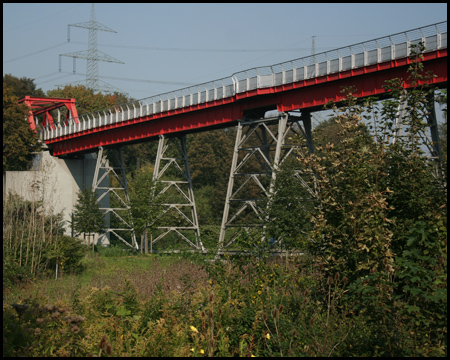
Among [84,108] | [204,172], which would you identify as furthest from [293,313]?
[84,108]

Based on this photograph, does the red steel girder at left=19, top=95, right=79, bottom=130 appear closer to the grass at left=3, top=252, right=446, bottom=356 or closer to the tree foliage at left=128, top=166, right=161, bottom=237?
the tree foliage at left=128, top=166, right=161, bottom=237

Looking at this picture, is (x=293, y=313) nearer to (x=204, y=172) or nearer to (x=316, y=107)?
(x=316, y=107)

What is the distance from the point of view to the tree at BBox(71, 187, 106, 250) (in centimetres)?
3959

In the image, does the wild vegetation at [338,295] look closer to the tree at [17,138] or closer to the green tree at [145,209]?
the green tree at [145,209]

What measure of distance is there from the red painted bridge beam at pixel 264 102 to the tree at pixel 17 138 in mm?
7438

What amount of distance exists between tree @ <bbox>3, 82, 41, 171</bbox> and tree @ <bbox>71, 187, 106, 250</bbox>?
1260 centimetres

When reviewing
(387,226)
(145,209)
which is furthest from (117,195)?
(387,226)

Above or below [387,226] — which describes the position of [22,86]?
above

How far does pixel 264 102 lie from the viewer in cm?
2903

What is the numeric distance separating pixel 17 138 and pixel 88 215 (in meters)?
14.4

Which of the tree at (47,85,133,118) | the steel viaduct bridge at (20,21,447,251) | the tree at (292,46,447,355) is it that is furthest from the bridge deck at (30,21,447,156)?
the tree at (47,85,133,118)

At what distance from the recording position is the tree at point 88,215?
130ft

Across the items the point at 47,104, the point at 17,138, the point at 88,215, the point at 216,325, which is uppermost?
the point at 47,104

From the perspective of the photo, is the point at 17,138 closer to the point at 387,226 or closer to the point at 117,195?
the point at 117,195
